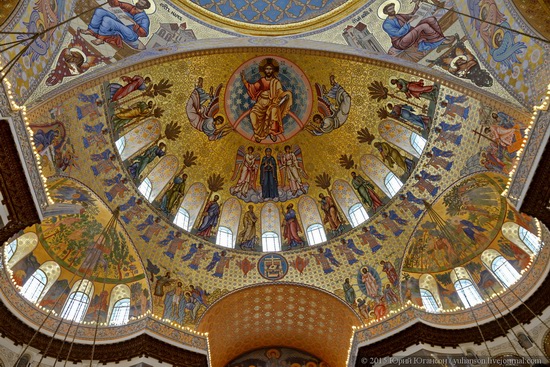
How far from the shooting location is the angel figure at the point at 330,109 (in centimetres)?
1992

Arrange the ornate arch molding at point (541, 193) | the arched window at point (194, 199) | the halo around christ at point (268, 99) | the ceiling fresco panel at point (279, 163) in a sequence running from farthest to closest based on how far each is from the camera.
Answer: the arched window at point (194, 199) < the halo around christ at point (268, 99) < the ceiling fresco panel at point (279, 163) < the ornate arch molding at point (541, 193)

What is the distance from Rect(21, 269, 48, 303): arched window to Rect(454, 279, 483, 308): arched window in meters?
16.4

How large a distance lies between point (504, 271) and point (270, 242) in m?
9.94

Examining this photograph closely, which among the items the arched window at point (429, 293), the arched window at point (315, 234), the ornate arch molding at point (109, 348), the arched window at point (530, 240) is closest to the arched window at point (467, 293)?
the arched window at point (429, 293)

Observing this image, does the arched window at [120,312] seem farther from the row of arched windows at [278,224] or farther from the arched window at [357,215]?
the arched window at [357,215]

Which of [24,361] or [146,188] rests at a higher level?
[146,188]

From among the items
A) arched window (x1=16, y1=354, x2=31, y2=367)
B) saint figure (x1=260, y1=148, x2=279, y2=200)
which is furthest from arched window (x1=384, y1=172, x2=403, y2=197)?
arched window (x1=16, y1=354, x2=31, y2=367)

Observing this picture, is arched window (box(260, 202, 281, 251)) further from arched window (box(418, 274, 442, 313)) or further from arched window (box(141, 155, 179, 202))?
arched window (box(418, 274, 442, 313))

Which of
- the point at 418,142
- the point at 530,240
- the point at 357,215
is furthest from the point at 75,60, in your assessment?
the point at 530,240

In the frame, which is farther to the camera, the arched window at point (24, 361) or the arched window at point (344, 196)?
the arched window at point (344, 196)

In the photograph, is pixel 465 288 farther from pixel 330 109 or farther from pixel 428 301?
pixel 330 109

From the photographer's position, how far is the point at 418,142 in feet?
62.7

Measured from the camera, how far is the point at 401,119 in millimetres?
19047

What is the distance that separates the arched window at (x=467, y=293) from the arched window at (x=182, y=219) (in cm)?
1183
